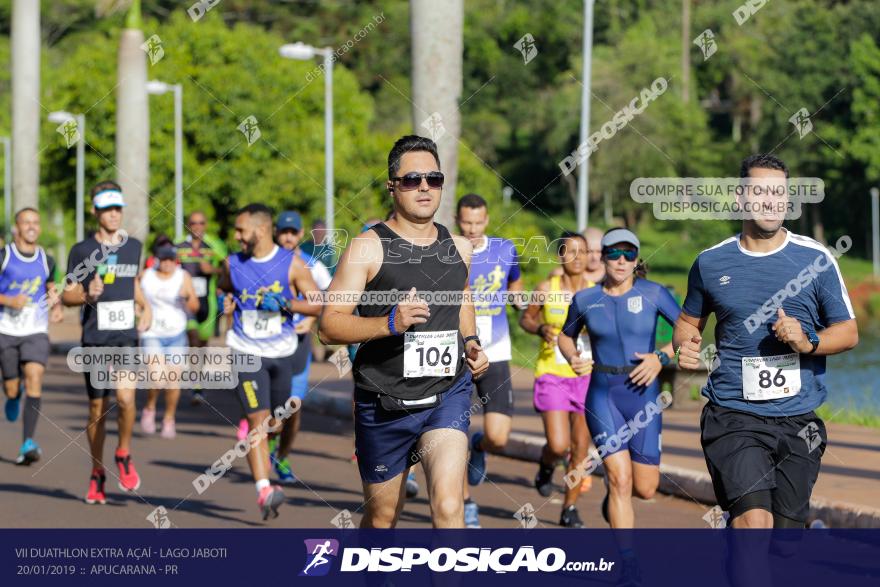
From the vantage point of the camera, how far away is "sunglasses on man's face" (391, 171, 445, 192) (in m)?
6.82

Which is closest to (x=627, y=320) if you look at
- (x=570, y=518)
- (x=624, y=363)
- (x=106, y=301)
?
(x=624, y=363)

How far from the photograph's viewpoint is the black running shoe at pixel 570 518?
1041 cm

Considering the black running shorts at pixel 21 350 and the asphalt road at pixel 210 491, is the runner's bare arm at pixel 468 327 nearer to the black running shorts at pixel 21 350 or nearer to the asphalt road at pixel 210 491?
the asphalt road at pixel 210 491

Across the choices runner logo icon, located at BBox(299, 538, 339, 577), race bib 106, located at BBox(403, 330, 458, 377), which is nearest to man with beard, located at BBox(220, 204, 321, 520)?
runner logo icon, located at BBox(299, 538, 339, 577)

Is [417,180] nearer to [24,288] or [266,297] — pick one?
[266,297]

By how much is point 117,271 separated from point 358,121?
45549 mm

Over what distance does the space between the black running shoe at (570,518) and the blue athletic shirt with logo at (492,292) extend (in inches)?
47.9

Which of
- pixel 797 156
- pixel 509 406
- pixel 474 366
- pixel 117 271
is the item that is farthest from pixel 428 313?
pixel 797 156

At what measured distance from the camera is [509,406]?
1105 cm

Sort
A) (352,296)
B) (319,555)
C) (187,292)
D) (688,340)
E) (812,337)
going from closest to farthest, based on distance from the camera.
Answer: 1. (812,337)
2. (352,296)
3. (688,340)
4. (319,555)
5. (187,292)

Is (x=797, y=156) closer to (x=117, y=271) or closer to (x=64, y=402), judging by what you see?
(x=64, y=402)

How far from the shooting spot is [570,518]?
412 inches

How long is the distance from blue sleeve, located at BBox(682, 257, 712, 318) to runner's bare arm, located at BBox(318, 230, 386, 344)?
1378 mm

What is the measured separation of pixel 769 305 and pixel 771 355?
0.70 ft
